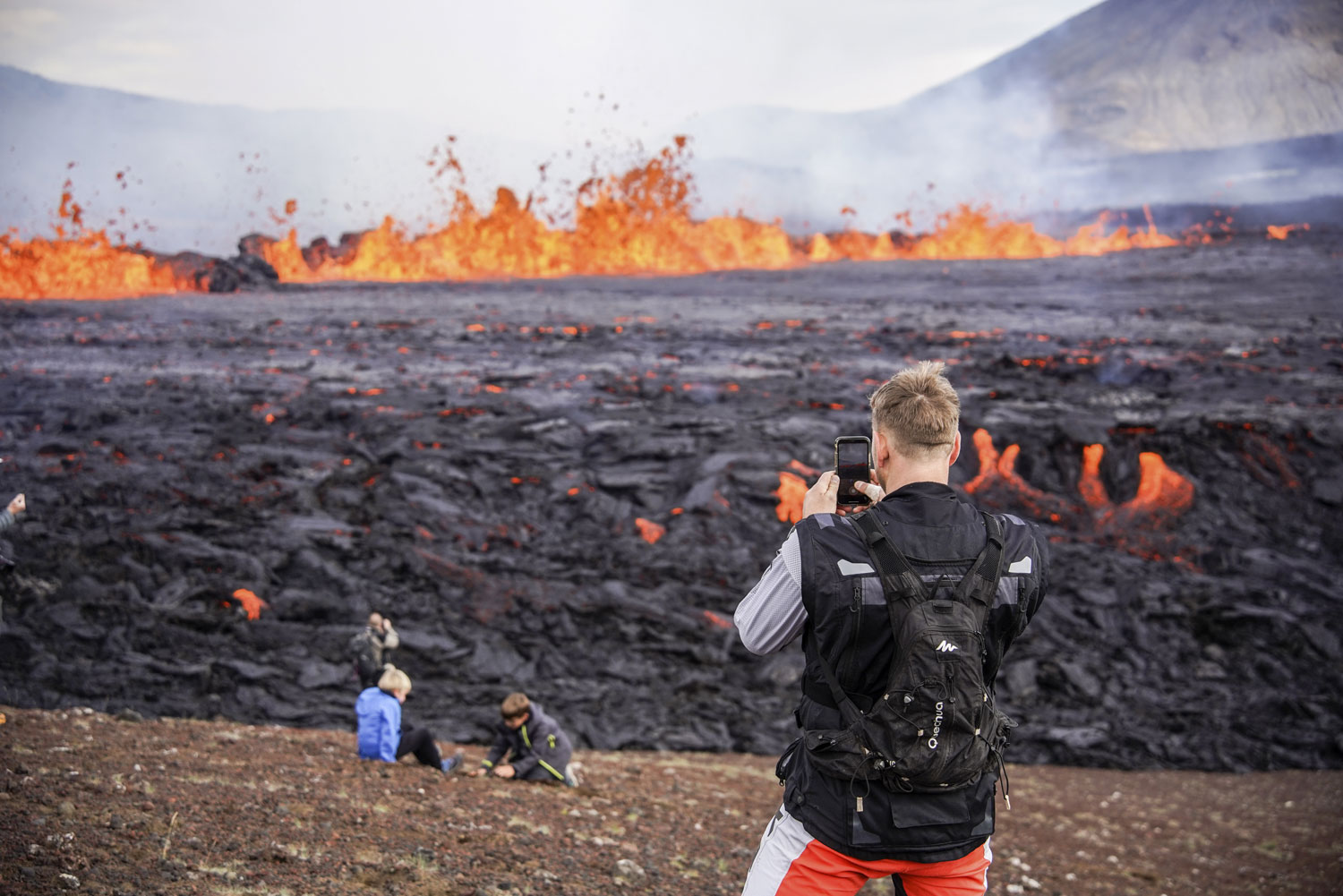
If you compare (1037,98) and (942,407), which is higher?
(1037,98)

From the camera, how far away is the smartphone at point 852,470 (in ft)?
7.10

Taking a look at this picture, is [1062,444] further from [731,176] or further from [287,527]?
[287,527]

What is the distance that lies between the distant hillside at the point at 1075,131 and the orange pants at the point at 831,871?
14.2 m

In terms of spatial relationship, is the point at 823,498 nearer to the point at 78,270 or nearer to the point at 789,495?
the point at 789,495

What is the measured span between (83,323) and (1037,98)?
612 inches

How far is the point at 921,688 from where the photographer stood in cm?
185

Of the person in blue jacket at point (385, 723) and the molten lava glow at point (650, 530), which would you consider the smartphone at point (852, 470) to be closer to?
the person in blue jacket at point (385, 723)

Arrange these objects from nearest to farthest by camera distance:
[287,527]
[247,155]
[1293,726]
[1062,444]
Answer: [1293,726], [287,527], [1062,444], [247,155]

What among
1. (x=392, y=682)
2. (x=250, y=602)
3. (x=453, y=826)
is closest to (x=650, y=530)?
(x=250, y=602)

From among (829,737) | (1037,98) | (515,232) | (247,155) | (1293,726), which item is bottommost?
(1293,726)

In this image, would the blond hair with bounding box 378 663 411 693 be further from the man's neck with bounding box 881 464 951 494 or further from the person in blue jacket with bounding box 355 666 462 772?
the man's neck with bounding box 881 464 951 494

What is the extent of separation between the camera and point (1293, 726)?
9.52 metres

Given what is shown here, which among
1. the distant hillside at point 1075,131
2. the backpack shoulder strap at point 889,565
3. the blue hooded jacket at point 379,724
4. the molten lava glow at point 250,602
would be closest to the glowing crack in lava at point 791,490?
the distant hillside at point 1075,131

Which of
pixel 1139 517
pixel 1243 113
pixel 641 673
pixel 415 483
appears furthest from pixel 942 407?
pixel 1243 113
